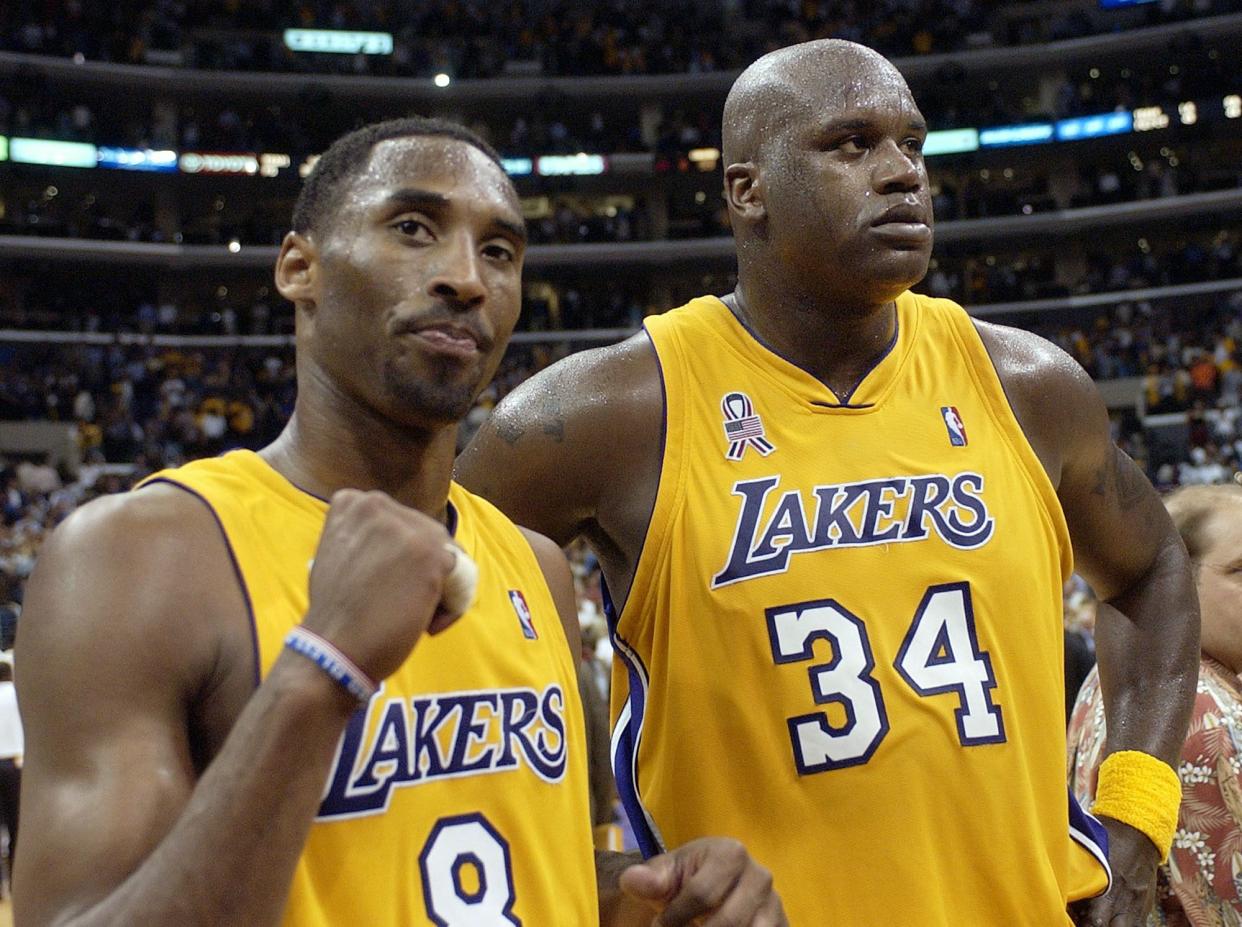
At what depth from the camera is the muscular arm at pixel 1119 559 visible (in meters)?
2.70

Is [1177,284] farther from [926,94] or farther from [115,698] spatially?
[115,698]

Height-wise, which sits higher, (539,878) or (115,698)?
(115,698)

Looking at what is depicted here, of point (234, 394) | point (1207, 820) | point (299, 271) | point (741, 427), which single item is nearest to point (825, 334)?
point (741, 427)

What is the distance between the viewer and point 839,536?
2.41 m

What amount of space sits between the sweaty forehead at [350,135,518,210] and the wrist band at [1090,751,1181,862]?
176 cm

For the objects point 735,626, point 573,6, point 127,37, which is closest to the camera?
point 735,626

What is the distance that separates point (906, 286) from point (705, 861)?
127 centimetres

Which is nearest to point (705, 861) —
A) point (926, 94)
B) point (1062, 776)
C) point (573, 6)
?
point (1062, 776)

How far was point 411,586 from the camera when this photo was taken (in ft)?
4.33

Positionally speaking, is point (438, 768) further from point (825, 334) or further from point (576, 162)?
point (576, 162)

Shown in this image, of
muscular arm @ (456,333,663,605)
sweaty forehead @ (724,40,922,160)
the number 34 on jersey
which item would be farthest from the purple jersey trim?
sweaty forehead @ (724,40,922,160)

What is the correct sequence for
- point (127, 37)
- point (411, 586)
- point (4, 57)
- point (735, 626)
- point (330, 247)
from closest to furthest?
point (411, 586) < point (330, 247) < point (735, 626) < point (4, 57) < point (127, 37)

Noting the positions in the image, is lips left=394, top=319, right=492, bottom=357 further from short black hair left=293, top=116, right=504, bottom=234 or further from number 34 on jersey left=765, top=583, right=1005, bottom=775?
number 34 on jersey left=765, top=583, right=1005, bottom=775

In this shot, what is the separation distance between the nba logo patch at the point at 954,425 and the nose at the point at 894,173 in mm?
424
